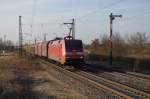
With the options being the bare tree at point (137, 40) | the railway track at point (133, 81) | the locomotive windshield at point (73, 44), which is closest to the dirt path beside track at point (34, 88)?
the railway track at point (133, 81)

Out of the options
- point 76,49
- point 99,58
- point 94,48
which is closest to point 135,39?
point 94,48

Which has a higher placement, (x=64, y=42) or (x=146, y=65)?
(x=64, y=42)

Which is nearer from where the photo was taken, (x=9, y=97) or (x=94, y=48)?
(x=9, y=97)

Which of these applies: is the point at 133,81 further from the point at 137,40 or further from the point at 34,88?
the point at 137,40

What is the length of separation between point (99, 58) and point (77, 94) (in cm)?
4234

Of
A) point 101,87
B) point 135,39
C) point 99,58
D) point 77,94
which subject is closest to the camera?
point 77,94

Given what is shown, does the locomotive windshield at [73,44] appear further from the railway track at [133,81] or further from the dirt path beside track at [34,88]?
the railway track at [133,81]

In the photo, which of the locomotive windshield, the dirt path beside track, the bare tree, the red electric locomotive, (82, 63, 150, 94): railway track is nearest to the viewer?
the dirt path beside track

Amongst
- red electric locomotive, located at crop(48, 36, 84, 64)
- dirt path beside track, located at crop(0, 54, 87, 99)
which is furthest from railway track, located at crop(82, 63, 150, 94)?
red electric locomotive, located at crop(48, 36, 84, 64)

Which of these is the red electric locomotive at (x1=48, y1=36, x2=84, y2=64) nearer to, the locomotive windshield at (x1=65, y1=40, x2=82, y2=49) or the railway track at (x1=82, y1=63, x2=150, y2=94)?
the locomotive windshield at (x1=65, y1=40, x2=82, y2=49)

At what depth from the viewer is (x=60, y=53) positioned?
36.4 metres

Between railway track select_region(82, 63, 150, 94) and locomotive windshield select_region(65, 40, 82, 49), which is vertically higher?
locomotive windshield select_region(65, 40, 82, 49)

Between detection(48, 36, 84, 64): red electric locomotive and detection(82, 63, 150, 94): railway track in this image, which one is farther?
detection(48, 36, 84, 64): red electric locomotive

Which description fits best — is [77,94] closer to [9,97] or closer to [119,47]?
[9,97]
